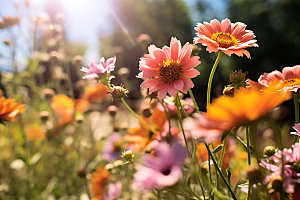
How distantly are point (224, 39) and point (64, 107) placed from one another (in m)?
1.19

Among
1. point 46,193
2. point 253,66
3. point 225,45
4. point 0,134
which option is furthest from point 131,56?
point 225,45

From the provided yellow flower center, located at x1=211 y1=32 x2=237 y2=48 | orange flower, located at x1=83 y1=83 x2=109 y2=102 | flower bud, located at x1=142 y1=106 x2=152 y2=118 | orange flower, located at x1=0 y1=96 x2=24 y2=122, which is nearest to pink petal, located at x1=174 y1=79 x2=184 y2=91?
yellow flower center, located at x1=211 y1=32 x2=237 y2=48

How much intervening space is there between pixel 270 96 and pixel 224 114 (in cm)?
6

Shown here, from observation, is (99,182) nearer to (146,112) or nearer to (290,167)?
(146,112)

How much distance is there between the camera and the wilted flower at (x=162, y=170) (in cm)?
36

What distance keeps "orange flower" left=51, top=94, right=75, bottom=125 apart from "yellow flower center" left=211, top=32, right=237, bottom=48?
1.11 m

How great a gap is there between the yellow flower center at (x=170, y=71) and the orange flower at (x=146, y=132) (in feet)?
0.97

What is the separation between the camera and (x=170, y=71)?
0.59 meters

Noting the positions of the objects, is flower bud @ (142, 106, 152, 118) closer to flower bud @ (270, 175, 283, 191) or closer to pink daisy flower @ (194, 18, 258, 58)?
pink daisy flower @ (194, 18, 258, 58)

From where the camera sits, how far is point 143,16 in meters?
11.7

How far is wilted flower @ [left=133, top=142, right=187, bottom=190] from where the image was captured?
1.17 feet

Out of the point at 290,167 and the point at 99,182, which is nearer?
the point at 290,167

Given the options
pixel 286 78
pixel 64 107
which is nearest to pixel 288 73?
pixel 286 78

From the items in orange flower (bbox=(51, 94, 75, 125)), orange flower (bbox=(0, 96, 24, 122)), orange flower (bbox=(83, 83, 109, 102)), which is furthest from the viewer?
orange flower (bbox=(83, 83, 109, 102))
